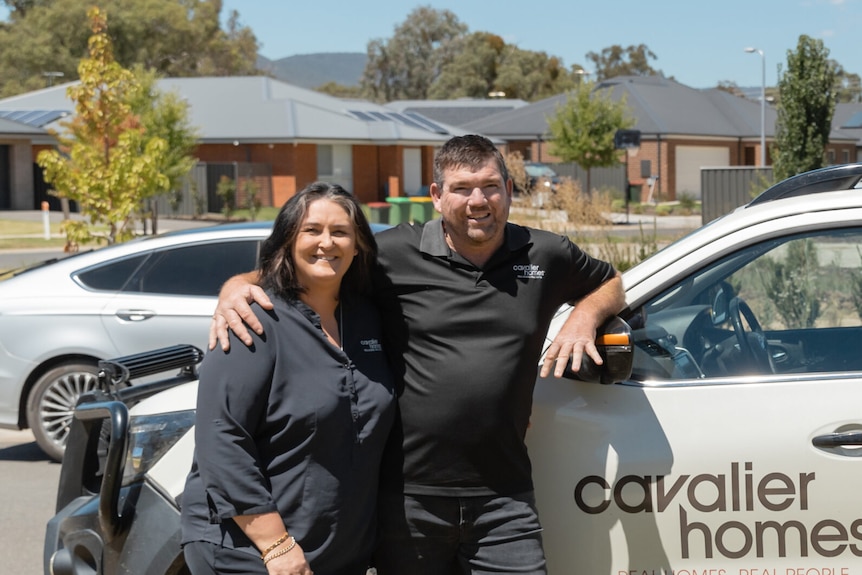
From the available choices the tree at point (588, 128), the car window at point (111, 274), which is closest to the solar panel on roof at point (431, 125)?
the tree at point (588, 128)

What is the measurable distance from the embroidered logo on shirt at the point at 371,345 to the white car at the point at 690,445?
56 cm

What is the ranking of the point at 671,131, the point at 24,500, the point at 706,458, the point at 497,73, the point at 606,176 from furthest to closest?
the point at 497,73, the point at 671,131, the point at 606,176, the point at 24,500, the point at 706,458

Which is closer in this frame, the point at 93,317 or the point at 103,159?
the point at 93,317

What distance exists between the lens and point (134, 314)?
25.2 feet

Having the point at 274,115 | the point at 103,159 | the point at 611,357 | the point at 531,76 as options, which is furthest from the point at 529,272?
the point at 531,76

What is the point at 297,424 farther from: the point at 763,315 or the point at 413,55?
the point at 413,55

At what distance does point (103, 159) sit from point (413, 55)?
88371mm

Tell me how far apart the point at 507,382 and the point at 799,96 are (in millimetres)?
19254

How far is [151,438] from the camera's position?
3594 millimetres

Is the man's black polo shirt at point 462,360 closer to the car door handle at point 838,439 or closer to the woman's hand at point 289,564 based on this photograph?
the woman's hand at point 289,564

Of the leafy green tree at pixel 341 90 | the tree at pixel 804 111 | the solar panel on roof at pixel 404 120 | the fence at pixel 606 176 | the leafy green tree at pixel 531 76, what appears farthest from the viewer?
the leafy green tree at pixel 341 90

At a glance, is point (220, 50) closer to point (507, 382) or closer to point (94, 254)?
point (94, 254)

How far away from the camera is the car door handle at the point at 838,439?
10.0ft

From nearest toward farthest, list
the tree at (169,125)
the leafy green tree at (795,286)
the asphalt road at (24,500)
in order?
the leafy green tree at (795,286)
the asphalt road at (24,500)
the tree at (169,125)
